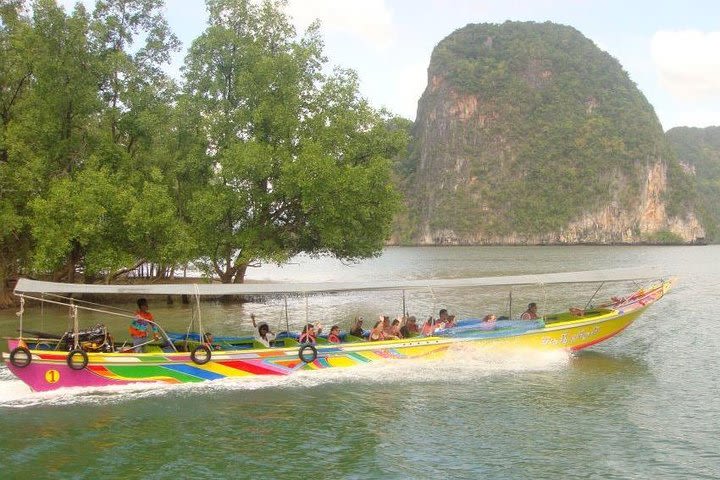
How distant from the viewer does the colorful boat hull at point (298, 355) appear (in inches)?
551

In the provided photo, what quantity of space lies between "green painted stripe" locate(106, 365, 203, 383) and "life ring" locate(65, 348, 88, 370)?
0.56 metres

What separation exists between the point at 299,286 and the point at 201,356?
116 inches

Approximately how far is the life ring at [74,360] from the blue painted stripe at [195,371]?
68.8 inches

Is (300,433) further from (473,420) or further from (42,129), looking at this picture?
(42,129)

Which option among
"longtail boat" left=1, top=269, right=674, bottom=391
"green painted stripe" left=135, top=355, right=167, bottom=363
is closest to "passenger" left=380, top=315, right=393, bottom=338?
"longtail boat" left=1, top=269, right=674, bottom=391

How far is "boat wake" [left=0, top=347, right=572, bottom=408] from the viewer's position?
13.9 meters

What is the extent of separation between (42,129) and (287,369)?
1782 centimetres

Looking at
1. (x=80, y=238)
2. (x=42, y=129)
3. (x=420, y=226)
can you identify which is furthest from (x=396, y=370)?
(x=420, y=226)

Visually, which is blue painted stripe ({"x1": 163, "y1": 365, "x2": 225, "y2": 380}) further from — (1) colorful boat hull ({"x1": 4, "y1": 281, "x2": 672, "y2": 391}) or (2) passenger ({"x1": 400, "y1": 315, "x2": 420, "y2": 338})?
(2) passenger ({"x1": 400, "y1": 315, "x2": 420, "y2": 338})

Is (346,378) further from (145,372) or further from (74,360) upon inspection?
(74,360)

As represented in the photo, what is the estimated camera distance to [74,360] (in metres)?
13.9

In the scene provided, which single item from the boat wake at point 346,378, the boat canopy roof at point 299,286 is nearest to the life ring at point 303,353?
the boat wake at point 346,378

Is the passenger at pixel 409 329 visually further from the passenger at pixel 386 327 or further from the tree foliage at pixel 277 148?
the tree foliage at pixel 277 148

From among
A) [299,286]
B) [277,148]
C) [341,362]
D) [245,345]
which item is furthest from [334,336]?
[277,148]
